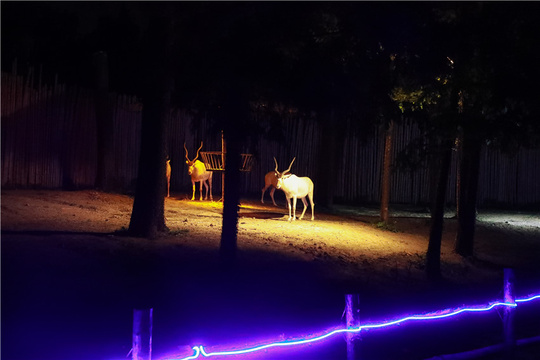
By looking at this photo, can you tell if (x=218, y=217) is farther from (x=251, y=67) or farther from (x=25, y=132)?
(x=251, y=67)

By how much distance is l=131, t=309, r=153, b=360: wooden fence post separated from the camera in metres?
4.43

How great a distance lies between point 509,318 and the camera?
23.0 feet

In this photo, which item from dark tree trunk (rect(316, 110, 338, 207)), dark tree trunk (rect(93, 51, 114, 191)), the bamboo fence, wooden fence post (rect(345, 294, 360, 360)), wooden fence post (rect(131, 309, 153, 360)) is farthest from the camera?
dark tree trunk (rect(316, 110, 338, 207))

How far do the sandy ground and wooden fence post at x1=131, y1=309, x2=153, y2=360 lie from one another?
471mm

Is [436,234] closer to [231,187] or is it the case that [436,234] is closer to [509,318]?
[509,318]

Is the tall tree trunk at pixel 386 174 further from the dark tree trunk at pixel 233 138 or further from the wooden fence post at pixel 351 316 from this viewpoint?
the wooden fence post at pixel 351 316

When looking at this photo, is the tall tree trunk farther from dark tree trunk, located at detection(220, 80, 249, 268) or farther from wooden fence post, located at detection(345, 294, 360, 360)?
wooden fence post, located at detection(345, 294, 360, 360)

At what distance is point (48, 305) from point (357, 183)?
1661cm

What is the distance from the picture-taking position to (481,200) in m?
23.4

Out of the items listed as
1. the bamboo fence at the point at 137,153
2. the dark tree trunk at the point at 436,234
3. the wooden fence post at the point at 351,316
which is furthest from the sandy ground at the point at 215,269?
the wooden fence post at the point at 351,316

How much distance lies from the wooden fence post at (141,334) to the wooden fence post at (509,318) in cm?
441

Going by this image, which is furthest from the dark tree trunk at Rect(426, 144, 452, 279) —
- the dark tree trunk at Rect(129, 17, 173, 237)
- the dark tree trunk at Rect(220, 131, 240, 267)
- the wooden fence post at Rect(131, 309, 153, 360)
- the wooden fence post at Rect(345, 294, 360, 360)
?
the wooden fence post at Rect(131, 309, 153, 360)

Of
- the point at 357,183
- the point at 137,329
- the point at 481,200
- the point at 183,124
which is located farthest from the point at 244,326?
the point at 481,200

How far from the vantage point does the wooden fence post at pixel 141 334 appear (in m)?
4.43
